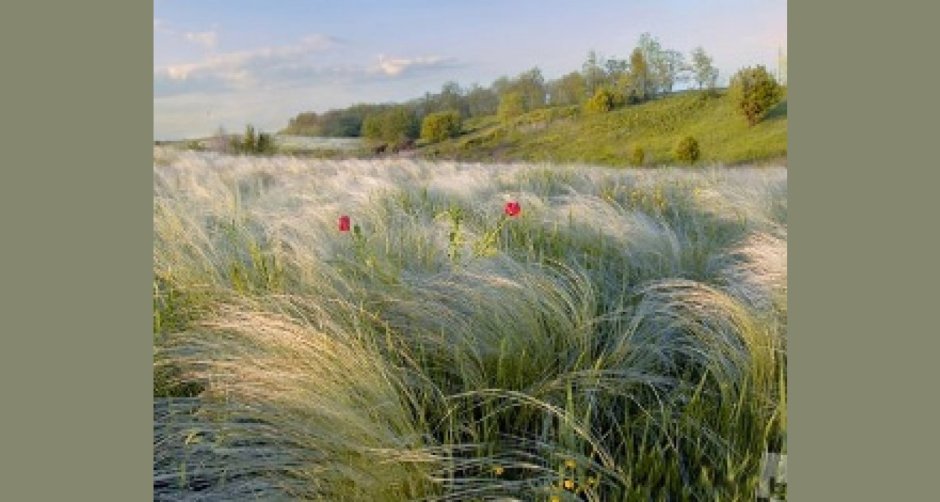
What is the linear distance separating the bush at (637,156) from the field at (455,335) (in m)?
0.15

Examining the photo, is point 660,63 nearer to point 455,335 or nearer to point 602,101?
point 602,101

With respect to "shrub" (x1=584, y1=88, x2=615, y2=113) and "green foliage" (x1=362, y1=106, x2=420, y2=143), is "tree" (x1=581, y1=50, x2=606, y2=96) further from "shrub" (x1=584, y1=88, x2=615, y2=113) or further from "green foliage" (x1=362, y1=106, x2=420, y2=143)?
"green foliage" (x1=362, y1=106, x2=420, y2=143)

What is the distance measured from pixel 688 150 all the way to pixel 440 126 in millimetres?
902

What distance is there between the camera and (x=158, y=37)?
101 inches

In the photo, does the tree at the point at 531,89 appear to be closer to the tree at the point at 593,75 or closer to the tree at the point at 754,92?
the tree at the point at 593,75

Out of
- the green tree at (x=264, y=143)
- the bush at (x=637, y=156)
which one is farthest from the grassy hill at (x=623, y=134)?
the green tree at (x=264, y=143)

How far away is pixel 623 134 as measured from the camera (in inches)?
119

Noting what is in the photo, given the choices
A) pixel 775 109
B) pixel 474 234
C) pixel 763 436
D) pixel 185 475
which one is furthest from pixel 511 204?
pixel 185 475

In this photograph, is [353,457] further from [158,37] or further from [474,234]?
[158,37]

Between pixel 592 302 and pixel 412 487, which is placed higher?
pixel 592 302

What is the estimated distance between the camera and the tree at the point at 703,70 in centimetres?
270

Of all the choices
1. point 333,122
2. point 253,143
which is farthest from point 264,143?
point 333,122

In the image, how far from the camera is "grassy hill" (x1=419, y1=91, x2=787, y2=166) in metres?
2.80

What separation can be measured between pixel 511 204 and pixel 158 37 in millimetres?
1217
